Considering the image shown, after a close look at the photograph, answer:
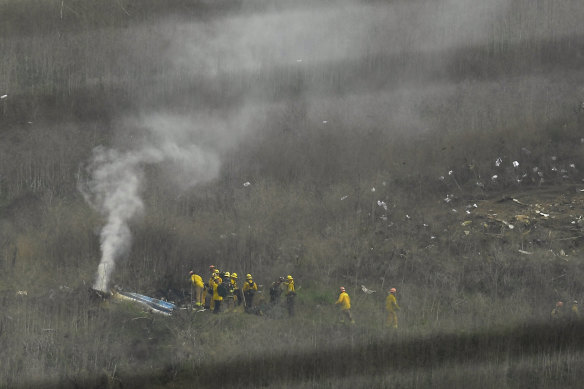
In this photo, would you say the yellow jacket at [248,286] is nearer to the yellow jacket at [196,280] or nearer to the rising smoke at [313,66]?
the yellow jacket at [196,280]

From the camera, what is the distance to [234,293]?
14836mm

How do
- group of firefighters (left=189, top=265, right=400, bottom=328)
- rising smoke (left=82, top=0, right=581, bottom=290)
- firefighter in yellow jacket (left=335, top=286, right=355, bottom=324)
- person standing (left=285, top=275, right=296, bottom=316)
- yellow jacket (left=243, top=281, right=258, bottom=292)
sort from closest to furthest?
firefighter in yellow jacket (left=335, top=286, right=355, bottom=324) < group of firefighters (left=189, top=265, right=400, bottom=328) < person standing (left=285, top=275, right=296, bottom=316) < yellow jacket (left=243, top=281, right=258, bottom=292) < rising smoke (left=82, top=0, right=581, bottom=290)

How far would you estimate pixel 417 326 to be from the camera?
13047 millimetres

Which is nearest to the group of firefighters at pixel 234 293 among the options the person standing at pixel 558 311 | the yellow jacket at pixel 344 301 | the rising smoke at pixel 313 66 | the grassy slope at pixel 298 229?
the yellow jacket at pixel 344 301

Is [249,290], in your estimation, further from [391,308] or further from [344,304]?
[391,308]

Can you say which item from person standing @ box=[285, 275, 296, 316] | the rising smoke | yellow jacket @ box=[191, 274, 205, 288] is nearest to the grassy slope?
the rising smoke

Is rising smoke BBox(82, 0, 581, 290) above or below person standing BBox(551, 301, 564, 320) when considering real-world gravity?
above

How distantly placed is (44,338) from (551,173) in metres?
9.97

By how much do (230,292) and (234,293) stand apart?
16cm

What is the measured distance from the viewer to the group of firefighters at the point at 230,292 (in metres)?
14.6

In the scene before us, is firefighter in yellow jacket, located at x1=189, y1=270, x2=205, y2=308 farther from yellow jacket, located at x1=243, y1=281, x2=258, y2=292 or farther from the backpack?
yellow jacket, located at x1=243, y1=281, x2=258, y2=292

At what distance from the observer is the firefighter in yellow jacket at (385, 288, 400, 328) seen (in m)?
13.5

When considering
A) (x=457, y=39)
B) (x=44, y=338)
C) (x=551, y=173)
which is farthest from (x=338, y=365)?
(x=457, y=39)

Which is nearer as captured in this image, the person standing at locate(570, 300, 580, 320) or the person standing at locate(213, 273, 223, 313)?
the person standing at locate(570, 300, 580, 320)
